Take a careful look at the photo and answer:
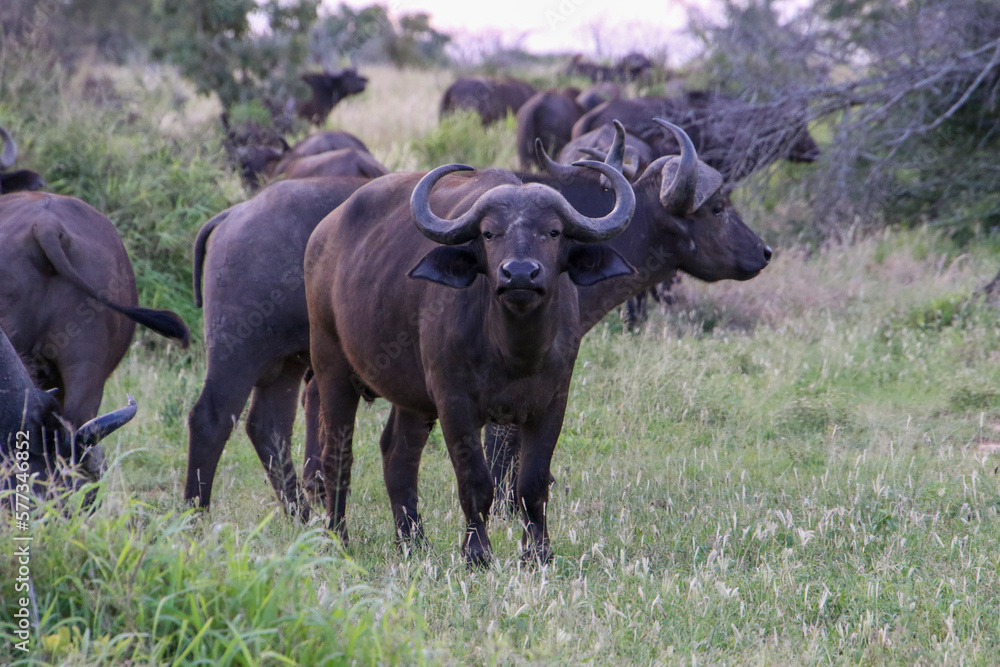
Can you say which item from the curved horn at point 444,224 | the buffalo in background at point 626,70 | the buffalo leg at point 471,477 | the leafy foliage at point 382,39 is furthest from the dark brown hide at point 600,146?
the leafy foliage at point 382,39

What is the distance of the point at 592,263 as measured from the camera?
4.53 m

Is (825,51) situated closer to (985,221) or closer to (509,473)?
(985,221)

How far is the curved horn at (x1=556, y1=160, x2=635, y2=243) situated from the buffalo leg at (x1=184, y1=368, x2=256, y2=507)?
2.33m

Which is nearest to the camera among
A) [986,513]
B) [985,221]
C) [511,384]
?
[511,384]

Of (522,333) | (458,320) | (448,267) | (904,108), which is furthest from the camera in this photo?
(904,108)

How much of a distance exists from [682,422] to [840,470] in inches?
52.6

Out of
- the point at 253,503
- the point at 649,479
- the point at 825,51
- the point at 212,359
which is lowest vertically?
the point at 253,503

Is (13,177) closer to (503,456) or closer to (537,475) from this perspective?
(503,456)

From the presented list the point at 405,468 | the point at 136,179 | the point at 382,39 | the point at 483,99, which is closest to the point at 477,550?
the point at 405,468

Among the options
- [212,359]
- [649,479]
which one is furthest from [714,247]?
[212,359]

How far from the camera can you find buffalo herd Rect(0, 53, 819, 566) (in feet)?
14.3

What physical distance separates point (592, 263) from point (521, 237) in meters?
0.44

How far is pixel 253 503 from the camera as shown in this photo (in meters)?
6.12

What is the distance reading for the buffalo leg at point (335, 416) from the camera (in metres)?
5.47
